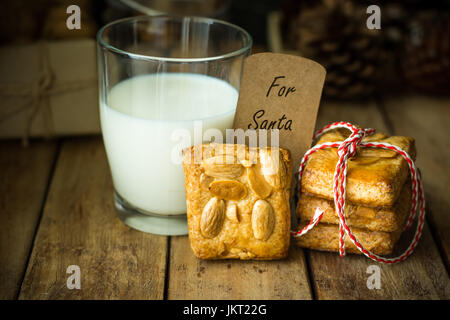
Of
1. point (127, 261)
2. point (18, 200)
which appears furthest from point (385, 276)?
point (18, 200)

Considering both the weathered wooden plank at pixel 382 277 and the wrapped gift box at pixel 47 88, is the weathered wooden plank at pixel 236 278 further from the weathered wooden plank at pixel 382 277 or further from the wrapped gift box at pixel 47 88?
the wrapped gift box at pixel 47 88

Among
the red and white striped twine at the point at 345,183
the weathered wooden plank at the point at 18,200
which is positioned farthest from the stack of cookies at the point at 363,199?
the weathered wooden plank at the point at 18,200

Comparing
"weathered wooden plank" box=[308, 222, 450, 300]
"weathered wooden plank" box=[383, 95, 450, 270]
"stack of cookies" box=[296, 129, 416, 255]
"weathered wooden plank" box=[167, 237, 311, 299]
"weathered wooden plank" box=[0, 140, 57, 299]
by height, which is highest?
"stack of cookies" box=[296, 129, 416, 255]

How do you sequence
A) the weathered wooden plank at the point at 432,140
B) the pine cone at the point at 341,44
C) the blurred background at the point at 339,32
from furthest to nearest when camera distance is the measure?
the pine cone at the point at 341,44 < the blurred background at the point at 339,32 < the weathered wooden plank at the point at 432,140

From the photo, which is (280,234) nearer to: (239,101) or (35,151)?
(239,101)

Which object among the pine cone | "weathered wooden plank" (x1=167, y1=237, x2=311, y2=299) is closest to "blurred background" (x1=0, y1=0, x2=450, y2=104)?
the pine cone

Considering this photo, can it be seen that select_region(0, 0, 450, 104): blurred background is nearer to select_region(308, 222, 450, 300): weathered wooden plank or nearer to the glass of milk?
the glass of milk
